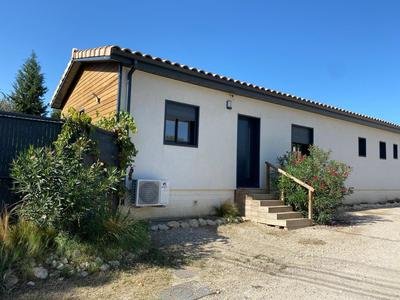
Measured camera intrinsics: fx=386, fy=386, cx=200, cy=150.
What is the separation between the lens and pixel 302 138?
44.5 ft

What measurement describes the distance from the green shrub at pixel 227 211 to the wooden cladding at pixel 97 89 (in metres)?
3.79

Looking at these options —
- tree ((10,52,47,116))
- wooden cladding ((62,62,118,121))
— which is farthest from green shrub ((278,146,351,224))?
tree ((10,52,47,116))

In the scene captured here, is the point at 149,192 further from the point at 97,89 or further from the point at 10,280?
the point at 10,280

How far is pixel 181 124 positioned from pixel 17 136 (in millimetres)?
4609

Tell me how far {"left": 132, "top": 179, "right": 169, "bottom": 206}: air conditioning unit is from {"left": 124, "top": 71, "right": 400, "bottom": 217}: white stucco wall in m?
0.40

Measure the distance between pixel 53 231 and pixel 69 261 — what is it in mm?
530

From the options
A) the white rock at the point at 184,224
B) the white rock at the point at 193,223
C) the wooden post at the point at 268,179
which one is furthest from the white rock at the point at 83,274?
the wooden post at the point at 268,179

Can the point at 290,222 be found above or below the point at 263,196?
below

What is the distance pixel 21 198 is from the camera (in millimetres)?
5871

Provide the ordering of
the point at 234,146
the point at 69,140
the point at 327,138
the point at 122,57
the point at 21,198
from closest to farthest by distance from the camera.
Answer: the point at 21,198 < the point at 69,140 < the point at 122,57 < the point at 234,146 < the point at 327,138

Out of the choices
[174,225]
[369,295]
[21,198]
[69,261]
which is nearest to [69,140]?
[21,198]

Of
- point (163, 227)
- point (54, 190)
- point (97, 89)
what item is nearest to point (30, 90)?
point (97, 89)

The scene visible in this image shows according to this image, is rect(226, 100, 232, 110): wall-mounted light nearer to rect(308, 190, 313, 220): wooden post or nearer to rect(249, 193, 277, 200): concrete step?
rect(249, 193, 277, 200): concrete step

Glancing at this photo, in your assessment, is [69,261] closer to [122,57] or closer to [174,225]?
[174,225]
